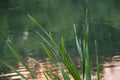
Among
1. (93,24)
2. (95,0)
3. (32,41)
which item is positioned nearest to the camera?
(32,41)

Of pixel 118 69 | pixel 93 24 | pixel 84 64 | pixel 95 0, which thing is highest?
pixel 84 64

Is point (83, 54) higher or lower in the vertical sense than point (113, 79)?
higher

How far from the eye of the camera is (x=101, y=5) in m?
73.2

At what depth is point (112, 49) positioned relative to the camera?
29578 millimetres

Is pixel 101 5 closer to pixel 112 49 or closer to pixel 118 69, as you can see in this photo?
pixel 112 49

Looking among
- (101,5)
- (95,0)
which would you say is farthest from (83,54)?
(95,0)

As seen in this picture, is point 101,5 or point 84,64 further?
point 101,5

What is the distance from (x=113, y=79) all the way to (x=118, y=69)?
6.54 feet

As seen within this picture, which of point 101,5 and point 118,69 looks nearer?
point 118,69

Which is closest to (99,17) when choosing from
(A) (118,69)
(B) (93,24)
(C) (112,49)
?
(B) (93,24)

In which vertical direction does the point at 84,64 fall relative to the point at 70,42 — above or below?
above

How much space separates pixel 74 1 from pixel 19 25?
37425 mm

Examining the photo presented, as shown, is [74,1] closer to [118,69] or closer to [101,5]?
[101,5]

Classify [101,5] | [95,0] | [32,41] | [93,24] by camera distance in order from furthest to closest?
[95,0] < [101,5] < [93,24] < [32,41]
